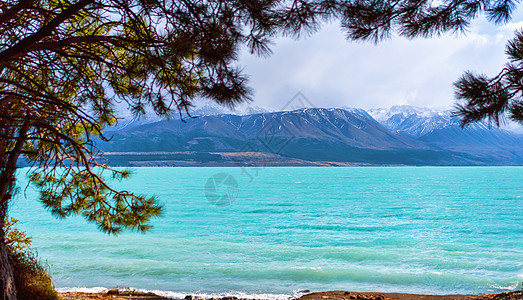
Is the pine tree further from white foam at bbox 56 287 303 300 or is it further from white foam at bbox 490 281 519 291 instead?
white foam at bbox 490 281 519 291

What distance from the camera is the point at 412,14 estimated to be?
5465 mm

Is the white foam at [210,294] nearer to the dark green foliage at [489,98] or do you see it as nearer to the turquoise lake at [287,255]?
the turquoise lake at [287,255]

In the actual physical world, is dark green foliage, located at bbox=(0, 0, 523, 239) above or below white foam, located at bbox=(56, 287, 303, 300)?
above

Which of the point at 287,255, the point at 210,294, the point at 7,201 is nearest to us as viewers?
the point at 7,201

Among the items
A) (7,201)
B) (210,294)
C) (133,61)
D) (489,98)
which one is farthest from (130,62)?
(210,294)

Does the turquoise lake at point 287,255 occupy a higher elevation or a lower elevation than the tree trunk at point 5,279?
lower

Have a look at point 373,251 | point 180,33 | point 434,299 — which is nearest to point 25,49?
point 180,33

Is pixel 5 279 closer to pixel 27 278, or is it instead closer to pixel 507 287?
pixel 27 278

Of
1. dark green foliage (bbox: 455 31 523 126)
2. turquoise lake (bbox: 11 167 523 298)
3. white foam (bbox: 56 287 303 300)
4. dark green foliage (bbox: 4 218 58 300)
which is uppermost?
dark green foliage (bbox: 455 31 523 126)

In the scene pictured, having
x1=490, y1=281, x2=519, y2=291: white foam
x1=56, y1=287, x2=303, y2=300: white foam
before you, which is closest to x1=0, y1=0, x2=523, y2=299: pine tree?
x1=56, y1=287, x2=303, y2=300: white foam

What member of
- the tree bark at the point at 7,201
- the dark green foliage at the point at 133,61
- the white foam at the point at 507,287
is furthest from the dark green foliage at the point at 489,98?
the white foam at the point at 507,287

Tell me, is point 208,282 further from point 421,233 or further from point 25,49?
point 421,233

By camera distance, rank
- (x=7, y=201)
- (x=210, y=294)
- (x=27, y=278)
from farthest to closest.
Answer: (x=210, y=294) → (x=27, y=278) → (x=7, y=201)

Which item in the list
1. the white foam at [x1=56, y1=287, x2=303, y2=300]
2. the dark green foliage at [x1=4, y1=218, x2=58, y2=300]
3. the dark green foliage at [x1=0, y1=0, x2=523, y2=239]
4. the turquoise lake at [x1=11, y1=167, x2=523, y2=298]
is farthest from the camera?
the turquoise lake at [x1=11, y1=167, x2=523, y2=298]
